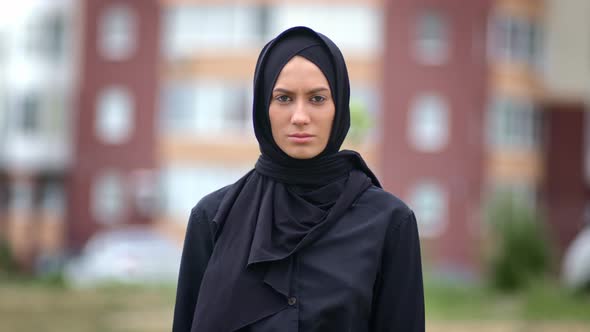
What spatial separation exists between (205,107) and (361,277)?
3901 centimetres

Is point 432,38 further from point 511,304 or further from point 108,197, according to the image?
point 511,304

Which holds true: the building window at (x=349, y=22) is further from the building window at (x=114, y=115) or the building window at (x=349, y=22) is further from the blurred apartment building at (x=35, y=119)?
the blurred apartment building at (x=35, y=119)

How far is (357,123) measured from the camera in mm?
12680

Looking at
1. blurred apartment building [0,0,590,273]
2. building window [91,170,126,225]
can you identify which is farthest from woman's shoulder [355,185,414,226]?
building window [91,170,126,225]

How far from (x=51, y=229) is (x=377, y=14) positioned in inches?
570

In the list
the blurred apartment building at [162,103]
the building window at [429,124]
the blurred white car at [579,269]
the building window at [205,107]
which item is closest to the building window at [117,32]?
the blurred apartment building at [162,103]

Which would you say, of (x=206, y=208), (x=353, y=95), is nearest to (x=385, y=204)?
(x=206, y=208)

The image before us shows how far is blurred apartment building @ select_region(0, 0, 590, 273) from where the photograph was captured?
130 feet

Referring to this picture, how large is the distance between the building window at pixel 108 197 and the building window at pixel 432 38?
1133cm

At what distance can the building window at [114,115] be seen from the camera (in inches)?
1683

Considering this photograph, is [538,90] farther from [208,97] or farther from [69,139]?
[69,139]

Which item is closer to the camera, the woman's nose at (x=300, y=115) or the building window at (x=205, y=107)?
the woman's nose at (x=300, y=115)

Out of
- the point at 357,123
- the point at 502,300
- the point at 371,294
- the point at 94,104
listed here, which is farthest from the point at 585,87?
the point at 371,294

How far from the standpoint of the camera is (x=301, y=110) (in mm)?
3629
